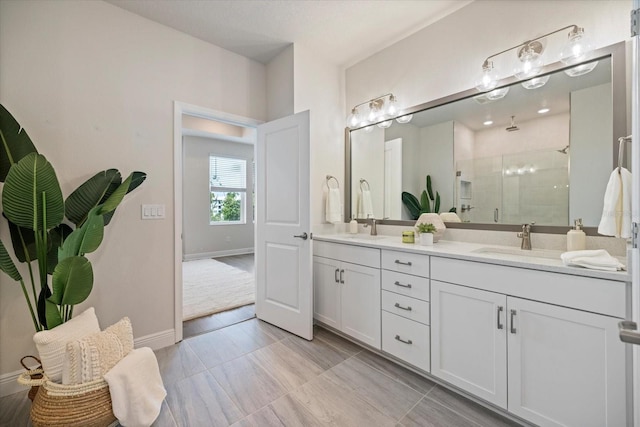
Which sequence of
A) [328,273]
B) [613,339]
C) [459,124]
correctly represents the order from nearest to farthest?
[613,339]
[459,124]
[328,273]

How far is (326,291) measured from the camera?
2.58 metres

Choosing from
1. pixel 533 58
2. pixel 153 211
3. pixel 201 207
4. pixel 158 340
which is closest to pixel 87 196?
pixel 153 211

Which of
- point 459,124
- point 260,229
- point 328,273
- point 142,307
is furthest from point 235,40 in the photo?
point 142,307

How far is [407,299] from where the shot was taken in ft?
6.34

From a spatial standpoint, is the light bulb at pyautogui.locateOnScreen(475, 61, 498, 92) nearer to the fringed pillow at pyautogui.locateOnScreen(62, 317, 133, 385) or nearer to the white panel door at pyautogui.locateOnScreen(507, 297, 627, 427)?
the white panel door at pyautogui.locateOnScreen(507, 297, 627, 427)

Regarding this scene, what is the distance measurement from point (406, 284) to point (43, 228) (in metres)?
2.24

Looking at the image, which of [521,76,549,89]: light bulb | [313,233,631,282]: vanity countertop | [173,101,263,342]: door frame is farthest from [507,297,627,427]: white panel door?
[173,101,263,342]: door frame

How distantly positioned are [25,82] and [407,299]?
3.03 meters

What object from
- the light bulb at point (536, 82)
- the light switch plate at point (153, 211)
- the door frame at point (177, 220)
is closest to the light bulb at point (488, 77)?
the light bulb at point (536, 82)

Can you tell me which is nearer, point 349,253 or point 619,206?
point 619,206

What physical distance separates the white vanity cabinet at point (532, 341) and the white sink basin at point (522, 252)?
0.28m

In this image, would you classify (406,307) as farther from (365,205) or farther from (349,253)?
(365,205)

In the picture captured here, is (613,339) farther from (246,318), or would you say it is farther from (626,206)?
(246,318)

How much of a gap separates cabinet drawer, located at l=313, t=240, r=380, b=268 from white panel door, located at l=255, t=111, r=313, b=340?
0.78ft
